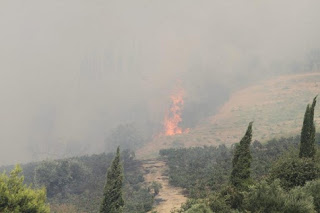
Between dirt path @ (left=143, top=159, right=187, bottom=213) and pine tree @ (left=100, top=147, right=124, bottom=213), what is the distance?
11055 mm

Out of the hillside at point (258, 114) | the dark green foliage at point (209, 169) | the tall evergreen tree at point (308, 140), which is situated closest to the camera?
the tall evergreen tree at point (308, 140)

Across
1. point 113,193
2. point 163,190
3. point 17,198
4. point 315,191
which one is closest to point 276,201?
point 315,191

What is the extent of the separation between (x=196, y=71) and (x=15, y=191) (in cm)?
15556

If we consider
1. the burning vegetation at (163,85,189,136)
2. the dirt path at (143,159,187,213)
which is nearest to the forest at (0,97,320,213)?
the dirt path at (143,159,187,213)

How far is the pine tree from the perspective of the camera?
24.0 m

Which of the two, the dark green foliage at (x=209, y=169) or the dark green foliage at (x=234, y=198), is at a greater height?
the dark green foliage at (x=234, y=198)

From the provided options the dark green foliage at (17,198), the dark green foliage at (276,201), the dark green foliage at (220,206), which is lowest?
the dark green foliage at (220,206)

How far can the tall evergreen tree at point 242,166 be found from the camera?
2218 cm

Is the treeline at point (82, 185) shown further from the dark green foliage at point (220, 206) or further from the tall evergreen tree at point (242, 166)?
the tall evergreen tree at point (242, 166)

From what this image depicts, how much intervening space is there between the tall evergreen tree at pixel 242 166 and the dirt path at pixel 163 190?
13.9 meters

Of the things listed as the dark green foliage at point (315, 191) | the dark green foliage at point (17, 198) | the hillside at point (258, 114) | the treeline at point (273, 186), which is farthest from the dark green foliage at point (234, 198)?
the hillside at point (258, 114)

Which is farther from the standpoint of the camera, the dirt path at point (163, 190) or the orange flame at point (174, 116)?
the orange flame at point (174, 116)

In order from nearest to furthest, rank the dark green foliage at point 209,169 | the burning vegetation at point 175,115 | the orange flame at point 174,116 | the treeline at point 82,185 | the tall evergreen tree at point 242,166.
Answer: the tall evergreen tree at point 242,166 < the dark green foliage at point 209,169 < the treeline at point 82,185 < the burning vegetation at point 175,115 < the orange flame at point 174,116

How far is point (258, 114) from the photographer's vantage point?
342 ft
